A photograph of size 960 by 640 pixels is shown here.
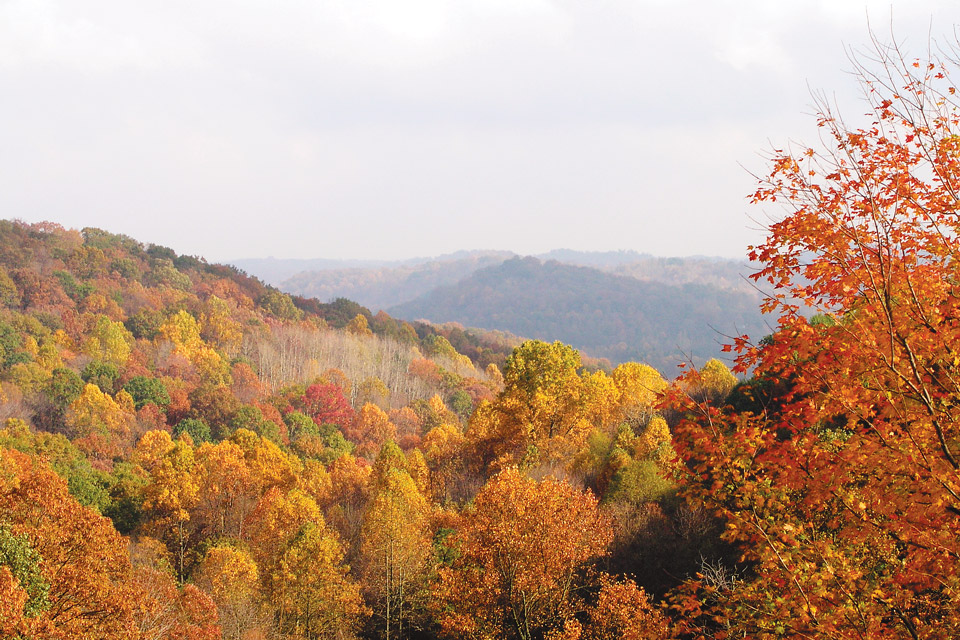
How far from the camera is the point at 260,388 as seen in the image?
66.1 meters

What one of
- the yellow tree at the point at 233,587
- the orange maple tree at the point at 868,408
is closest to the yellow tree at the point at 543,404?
the yellow tree at the point at 233,587

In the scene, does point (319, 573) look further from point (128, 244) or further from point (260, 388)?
point (128, 244)

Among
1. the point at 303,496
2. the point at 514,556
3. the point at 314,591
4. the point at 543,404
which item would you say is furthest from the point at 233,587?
the point at 543,404

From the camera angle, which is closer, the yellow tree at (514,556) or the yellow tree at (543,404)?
the yellow tree at (514,556)

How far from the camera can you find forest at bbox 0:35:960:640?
17.9ft

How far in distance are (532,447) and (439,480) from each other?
318 inches

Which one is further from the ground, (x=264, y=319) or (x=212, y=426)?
(x=264, y=319)

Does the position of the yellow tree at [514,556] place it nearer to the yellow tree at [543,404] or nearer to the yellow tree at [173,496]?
the yellow tree at [543,404]

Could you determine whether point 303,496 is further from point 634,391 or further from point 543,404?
point 634,391

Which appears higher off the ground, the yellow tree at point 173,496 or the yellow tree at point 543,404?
the yellow tree at point 543,404

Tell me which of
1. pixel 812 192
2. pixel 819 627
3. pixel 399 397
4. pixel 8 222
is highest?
pixel 8 222

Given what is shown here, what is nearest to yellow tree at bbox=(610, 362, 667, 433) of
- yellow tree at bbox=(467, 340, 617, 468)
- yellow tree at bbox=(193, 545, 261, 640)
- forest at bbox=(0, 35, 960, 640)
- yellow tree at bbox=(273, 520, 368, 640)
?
forest at bbox=(0, 35, 960, 640)

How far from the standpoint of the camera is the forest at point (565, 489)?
5.46m

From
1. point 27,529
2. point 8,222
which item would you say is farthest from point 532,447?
point 8,222
